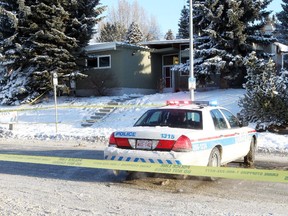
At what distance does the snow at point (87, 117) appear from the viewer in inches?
671

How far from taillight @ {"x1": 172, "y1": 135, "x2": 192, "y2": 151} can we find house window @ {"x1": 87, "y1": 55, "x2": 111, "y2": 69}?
23.2 m

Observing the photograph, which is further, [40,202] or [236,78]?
[236,78]

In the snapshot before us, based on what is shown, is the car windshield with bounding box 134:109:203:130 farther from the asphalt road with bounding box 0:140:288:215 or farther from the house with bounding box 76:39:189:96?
the house with bounding box 76:39:189:96

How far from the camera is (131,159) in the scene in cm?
761

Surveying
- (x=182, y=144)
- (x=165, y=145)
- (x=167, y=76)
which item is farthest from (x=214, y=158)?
(x=167, y=76)

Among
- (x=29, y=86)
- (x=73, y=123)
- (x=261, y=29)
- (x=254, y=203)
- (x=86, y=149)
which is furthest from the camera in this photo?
(x=29, y=86)

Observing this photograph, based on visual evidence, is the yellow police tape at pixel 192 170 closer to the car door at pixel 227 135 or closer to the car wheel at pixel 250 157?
the car door at pixel 227 135

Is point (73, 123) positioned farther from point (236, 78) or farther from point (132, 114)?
point (236, 78)

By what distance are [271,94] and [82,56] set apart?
15628mm

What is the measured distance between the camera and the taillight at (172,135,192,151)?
738cm

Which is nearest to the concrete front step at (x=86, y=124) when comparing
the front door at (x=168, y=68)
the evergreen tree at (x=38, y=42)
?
the evergreen tree at (x=38, y=42)

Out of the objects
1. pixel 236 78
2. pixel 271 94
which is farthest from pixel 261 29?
pixel 271 94

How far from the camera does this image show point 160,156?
740 centimetres

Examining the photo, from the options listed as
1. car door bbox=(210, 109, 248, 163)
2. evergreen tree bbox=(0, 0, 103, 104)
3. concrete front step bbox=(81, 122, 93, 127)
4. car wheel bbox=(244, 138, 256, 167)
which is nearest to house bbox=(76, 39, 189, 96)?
evergreen tree bbox=(0, 0, 103, 104)
